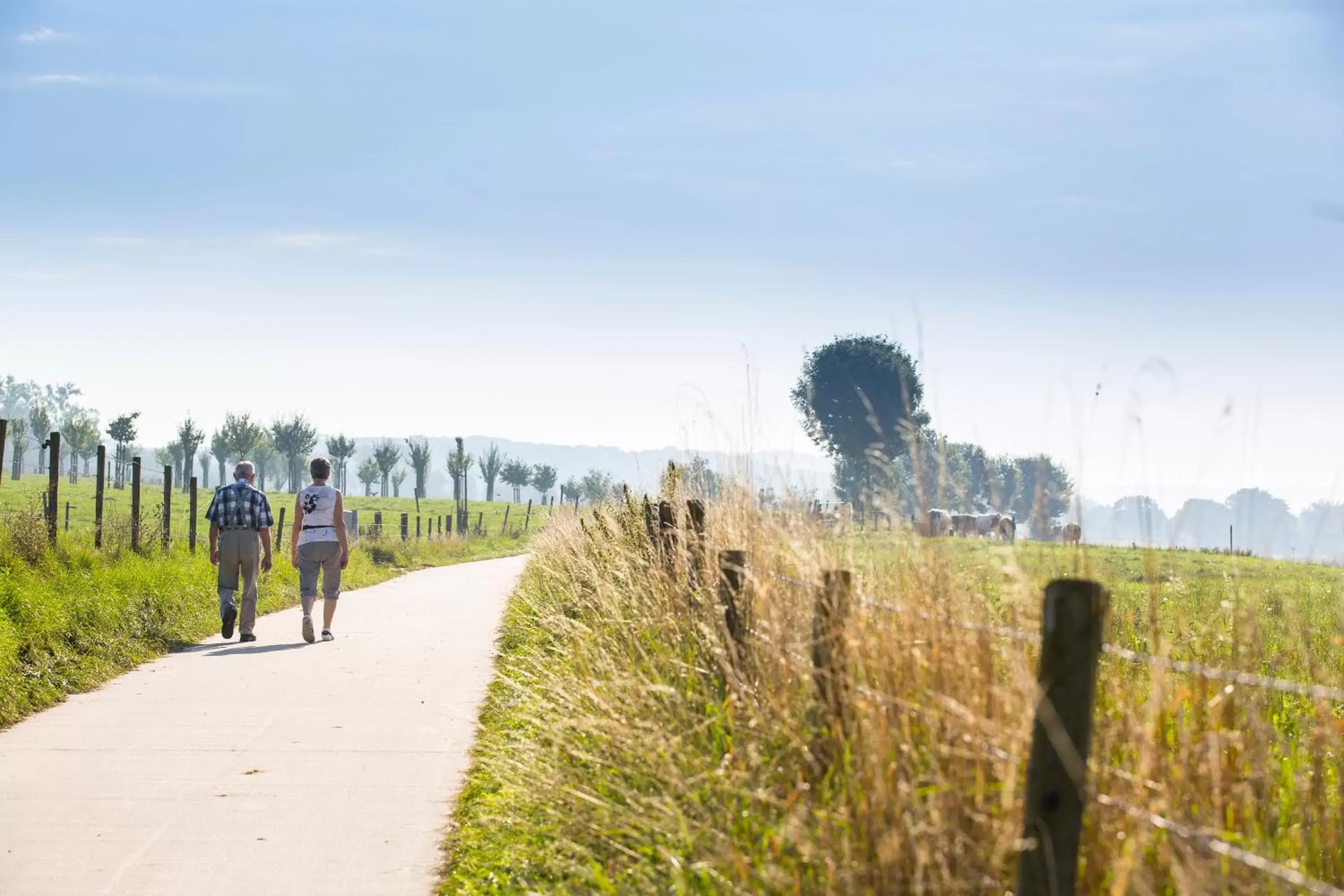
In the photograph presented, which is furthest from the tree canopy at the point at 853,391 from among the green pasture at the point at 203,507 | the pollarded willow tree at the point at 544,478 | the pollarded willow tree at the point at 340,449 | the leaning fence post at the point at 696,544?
the leaning fence post at the point at 696,544

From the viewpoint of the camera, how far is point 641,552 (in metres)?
9.04

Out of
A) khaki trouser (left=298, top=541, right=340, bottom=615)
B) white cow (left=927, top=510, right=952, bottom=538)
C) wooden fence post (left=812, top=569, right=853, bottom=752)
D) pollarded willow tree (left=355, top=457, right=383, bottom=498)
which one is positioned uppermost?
pollarded willow tree (left=355, top=457, right=383, bottom=498)

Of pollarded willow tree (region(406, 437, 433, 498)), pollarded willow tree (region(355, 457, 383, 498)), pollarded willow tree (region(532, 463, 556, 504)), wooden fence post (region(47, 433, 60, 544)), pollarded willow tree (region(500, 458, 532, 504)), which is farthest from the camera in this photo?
pollarded willow tree (region(532, 463, 556, 504))

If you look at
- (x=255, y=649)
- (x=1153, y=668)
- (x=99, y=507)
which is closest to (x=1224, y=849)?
(x=1153, y=668)

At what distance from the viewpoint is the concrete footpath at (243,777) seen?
498cm

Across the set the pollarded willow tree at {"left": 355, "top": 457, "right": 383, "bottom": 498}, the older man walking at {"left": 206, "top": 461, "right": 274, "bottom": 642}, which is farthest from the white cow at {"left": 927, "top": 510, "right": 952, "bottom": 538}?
the pollarded willow tree at {"left": 355, "top": 457, "right": 383, "bottom": 498}

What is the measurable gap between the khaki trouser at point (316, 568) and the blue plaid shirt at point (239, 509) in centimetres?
50

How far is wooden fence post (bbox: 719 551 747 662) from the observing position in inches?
211

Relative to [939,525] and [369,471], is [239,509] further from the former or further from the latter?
[369,471]

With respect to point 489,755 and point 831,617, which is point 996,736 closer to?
point 831,617

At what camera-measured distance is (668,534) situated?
7.59 meters

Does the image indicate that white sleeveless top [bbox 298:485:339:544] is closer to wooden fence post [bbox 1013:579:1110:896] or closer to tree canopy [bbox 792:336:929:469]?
wooden fence post [bbox 1013:579:1110:896]

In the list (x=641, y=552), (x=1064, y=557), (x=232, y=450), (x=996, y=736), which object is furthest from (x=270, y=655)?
(x=232, y=450)

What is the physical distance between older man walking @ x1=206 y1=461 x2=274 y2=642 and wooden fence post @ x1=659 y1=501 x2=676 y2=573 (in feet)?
18.4
